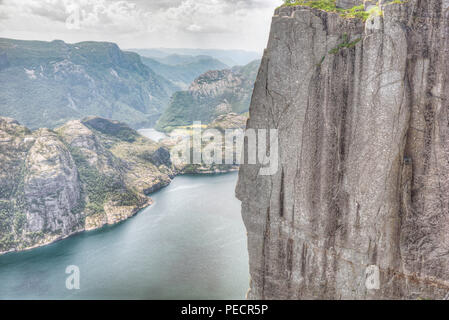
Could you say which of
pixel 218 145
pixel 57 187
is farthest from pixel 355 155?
pixel 218 145

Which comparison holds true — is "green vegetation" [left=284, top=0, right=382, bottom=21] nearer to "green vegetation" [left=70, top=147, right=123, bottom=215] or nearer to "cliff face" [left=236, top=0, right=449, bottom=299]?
"cliff face" [left=236, top=0, right=449, bottom=299]

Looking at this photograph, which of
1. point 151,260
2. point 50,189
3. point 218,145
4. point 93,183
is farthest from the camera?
point 218,145

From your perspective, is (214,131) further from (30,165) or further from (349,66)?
(349,66)

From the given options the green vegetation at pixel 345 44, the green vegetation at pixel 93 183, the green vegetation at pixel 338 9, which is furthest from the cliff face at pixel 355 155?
the green vegetation at pixel 93 183

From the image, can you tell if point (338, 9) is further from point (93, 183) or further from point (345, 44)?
point (93, 183)

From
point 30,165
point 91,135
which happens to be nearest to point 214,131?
point 91,135

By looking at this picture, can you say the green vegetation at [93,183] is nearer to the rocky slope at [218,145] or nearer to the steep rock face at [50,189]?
the steep rock face at [50,189]
